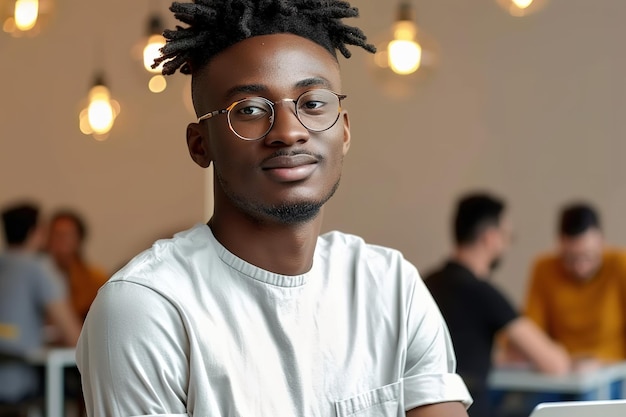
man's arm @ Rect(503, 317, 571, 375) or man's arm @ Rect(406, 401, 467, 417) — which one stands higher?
man's arm @ Rect(406, 401, 467, 417)

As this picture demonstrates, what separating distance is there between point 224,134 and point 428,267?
200 inches

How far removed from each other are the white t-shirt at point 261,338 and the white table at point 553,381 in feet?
8.91

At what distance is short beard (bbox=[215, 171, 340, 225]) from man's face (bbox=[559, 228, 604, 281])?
3500 mm

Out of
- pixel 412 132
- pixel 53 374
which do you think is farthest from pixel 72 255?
pixel 412 132

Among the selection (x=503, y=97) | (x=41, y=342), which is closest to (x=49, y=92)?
(x=41, y=342)

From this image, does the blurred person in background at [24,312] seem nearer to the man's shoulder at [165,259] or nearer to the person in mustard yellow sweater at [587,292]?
the person in mustard yellow sweater at [587,292]

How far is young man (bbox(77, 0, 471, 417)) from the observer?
130cm

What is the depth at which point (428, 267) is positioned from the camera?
6379 millimetres

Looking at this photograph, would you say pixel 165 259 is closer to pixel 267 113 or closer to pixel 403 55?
pixel 267 113

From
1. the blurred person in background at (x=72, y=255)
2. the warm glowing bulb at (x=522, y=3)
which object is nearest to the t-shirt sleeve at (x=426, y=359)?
the warm glowing bulb at (x=522, y=3)

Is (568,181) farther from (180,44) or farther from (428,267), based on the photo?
(180,44)

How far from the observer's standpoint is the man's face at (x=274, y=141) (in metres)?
1.36

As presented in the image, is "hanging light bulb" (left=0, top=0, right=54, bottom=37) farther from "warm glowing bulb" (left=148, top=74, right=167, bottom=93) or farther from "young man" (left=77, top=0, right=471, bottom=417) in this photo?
"young man" (left=77, top=0, right=471, bottom=417)

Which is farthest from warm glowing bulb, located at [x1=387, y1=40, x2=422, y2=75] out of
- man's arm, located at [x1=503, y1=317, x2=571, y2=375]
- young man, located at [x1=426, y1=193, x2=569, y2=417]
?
man's arm, located at [x1=503, y1=317, x2=571, y2=375]
